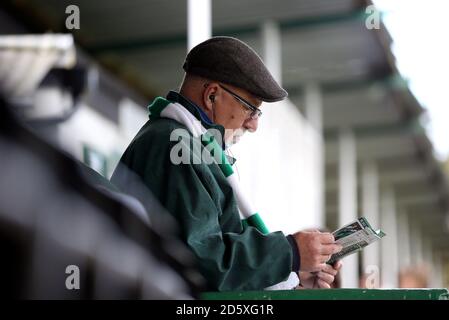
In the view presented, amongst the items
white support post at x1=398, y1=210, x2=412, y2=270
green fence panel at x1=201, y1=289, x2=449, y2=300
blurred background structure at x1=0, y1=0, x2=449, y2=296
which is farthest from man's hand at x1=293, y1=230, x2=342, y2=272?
white support post at x1=398, y1=210, x2=412, y2=270

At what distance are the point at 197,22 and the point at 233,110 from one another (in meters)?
3.22

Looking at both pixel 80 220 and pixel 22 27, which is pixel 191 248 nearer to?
pixel 80 220

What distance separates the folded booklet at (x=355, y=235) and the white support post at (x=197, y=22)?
11.3 ft

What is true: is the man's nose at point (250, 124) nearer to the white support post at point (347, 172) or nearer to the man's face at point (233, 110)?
the man's face at point (233, 110)

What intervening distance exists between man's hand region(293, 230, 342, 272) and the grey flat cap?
590mm

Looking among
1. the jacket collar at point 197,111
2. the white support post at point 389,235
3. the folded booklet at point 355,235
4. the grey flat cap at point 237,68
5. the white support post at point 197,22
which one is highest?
the white support post at point 389,235

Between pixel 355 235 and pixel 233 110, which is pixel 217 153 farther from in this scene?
pixel 355 235

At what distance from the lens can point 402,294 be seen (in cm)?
231

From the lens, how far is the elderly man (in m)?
2.60

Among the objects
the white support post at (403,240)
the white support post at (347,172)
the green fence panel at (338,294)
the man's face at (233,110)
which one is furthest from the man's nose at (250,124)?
the white support post at (403,240)

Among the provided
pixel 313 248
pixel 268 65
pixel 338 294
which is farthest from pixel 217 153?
pixel 268 65

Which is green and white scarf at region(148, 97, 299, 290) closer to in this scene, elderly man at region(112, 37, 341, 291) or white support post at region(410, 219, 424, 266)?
elderly man at region(112, 37, 341, 291)

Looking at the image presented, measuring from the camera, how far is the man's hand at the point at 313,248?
2.73 meters
